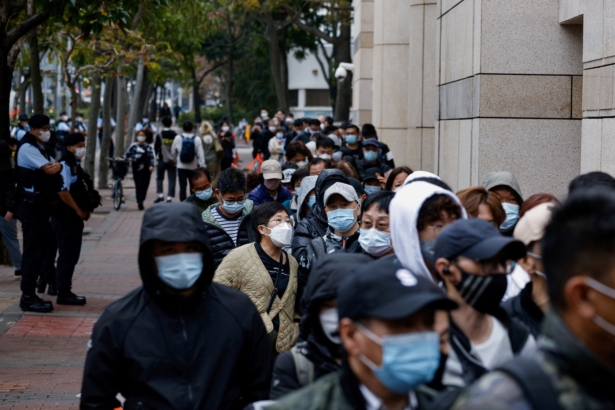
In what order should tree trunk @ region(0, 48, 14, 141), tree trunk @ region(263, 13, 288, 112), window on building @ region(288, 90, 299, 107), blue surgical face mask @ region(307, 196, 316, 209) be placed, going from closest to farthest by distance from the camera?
blue surgical face mask @ region(307, 196, 316, 209)
tree trunk @ region(0, 48, 14, 141)
tree trunk @ region(263, 13, 288, 112)
window on building @ region(288, 90, 299, 107)

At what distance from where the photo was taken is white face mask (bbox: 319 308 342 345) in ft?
11.3

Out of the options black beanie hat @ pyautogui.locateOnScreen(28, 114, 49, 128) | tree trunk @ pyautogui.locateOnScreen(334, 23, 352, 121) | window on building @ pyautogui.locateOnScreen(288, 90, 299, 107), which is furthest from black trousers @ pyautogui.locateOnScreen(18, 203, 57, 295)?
window on building @ pyautogui.locateOnScreen(288, 90, 299, 107)

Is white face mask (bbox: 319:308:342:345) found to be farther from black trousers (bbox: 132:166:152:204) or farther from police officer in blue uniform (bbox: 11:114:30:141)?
black trousers (bbox: 132:166:152:204)

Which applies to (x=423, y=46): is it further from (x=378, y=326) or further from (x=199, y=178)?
(x=378, y=326)

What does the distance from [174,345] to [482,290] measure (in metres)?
1.16

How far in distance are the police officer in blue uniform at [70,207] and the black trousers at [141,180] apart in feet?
34.5

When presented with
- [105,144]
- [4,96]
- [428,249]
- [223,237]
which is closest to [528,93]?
[223,237]

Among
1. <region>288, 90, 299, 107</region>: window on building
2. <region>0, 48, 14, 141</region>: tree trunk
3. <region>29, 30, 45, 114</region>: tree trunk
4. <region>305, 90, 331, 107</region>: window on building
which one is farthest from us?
<region>288, 90, 299, 107</region>: window on building

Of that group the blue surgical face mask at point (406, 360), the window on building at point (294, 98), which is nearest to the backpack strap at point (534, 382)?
the blue surgical face mask at point (406, 360)

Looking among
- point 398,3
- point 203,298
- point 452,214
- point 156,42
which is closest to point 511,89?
point 452,214

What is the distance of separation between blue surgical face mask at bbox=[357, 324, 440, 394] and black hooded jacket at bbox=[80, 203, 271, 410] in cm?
116

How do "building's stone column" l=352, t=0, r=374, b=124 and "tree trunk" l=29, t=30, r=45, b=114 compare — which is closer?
"tree trunk" l=29, t=30, r=45, b=114

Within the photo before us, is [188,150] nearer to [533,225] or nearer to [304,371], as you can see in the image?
[533,225]

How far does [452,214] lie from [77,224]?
803 centimetres
